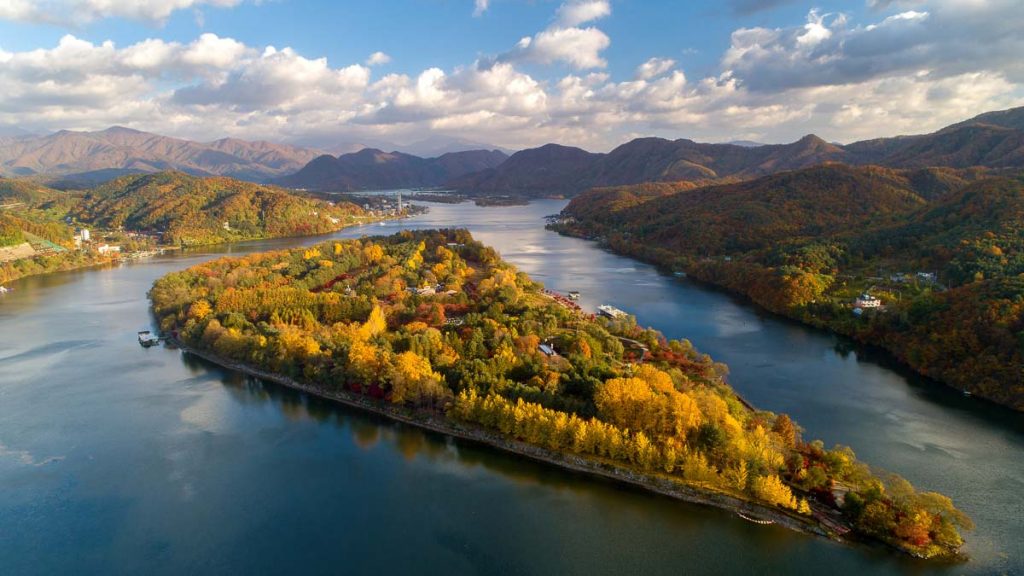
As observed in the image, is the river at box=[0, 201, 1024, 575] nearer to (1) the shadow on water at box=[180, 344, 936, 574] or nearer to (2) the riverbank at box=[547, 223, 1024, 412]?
(1) the shadow on water at box=[180, 344, 936, 574]

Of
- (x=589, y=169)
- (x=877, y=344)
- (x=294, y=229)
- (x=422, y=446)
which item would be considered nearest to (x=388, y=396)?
(x=422, y=446)

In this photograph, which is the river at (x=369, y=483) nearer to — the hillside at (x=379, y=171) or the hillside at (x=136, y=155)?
the hillside at (x=379, y=171)

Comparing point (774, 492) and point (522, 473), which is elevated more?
point (774, 492)

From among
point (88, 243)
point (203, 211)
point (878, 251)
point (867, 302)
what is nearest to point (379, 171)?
point (203, 211)

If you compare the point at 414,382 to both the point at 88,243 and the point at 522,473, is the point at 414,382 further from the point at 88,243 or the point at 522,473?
the point at 88,243

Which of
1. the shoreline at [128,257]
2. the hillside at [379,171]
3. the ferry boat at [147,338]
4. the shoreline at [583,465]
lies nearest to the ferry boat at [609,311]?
the shoreline at [583,465]

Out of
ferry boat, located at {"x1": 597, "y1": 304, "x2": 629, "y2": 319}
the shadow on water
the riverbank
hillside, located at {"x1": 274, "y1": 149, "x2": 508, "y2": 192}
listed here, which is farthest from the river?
hillside, located at {"x1": 274, "y1": 149, "x2": 508, "y2": 192}

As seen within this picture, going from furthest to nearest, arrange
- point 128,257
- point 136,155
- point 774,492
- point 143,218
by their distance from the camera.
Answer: point 136,155
point 143,218
point 128,257
point 774,492

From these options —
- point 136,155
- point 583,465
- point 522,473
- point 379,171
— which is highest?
point 136,155
